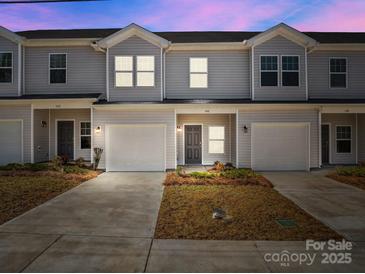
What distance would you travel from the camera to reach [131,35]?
46.4 ft

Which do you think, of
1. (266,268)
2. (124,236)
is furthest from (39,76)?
(266,268)

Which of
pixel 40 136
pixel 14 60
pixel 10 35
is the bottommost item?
pixel 40 136

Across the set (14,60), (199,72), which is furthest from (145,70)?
(14,60)

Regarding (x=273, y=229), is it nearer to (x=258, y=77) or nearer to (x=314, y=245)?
(x=314, y=245)

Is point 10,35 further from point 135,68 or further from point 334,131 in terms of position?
point 334,131

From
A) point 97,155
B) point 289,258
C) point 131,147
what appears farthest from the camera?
point 131,147

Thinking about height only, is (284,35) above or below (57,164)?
above

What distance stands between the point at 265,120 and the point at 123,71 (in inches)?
301

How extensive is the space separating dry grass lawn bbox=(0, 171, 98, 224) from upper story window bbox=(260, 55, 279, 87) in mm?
9688

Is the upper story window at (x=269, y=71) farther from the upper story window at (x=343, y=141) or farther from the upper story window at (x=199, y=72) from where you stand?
the upper story window at (x=343, y=141)

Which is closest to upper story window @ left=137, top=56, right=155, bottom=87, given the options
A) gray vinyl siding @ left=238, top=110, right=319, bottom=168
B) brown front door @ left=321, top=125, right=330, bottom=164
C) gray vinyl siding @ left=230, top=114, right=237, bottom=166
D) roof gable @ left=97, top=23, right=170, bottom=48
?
roof gable @ left=97, top=23, right=170, bottom=48

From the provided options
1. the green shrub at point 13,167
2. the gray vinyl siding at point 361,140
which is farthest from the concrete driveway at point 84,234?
the gray vinyl siding at point 361,140

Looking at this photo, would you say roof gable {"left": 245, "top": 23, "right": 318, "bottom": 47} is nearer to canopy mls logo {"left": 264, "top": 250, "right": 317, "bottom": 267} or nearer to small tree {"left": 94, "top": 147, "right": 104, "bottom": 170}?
small tree {"left": 94, "top": 147, "right": 104, "bottom": 170}

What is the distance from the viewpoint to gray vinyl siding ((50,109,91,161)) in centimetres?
1606
